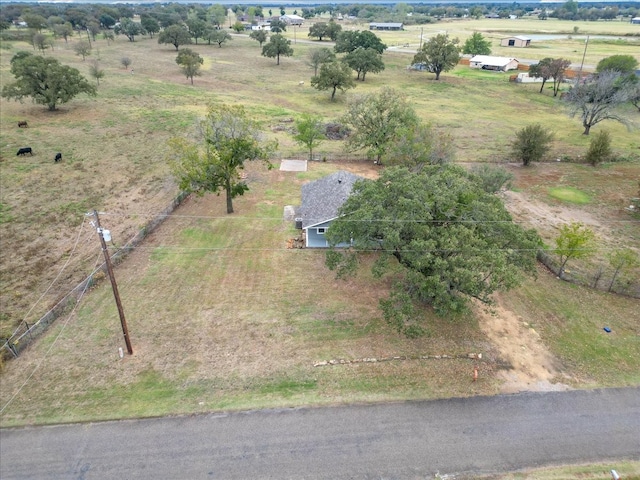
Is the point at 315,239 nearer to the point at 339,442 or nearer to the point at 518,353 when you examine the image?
the point at 518,353

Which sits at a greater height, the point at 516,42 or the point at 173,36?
the point at 516,42

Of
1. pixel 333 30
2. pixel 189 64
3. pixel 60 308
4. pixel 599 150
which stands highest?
pixel 333 30

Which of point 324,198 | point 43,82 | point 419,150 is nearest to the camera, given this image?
point 324,198

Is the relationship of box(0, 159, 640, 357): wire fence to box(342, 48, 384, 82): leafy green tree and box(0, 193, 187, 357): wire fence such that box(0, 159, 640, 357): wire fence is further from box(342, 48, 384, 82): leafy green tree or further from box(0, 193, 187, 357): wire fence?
box(342, 48, 384, 82): leafy green tree

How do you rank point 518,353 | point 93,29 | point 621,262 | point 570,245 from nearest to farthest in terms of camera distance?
point 518,353, point 621,262, point 570,245, point 93,29

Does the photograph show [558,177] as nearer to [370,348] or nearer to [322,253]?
[322,253]

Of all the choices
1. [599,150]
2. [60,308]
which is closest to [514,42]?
[599,150]

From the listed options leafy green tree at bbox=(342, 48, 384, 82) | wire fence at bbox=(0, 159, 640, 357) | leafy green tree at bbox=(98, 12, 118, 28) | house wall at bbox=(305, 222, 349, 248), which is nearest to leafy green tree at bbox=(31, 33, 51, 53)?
leafy green tree at bbox=(98, 12, 118, 28)
